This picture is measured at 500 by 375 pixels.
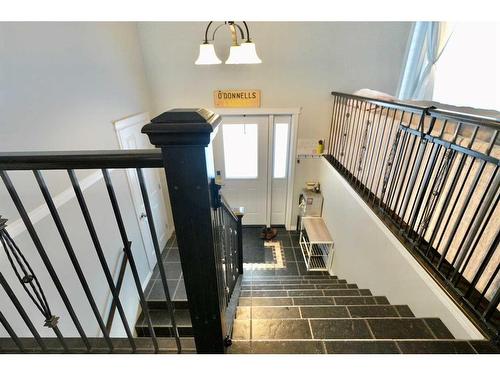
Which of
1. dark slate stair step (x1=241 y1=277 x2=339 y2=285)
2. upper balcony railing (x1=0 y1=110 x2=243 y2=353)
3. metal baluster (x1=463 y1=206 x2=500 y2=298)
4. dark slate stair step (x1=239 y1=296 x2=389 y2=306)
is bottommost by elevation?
dark slate stair step (x1=241 y1=277 x2=339 y2=285)

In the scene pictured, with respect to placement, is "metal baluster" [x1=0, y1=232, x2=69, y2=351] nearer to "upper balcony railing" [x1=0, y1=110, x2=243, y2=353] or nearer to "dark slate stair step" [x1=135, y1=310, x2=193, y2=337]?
"upper balcony railing" [x1=0, y1=110, x2=243, y2=353]

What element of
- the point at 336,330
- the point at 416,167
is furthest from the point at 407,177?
the point at 336,330

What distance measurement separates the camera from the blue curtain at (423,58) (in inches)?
110

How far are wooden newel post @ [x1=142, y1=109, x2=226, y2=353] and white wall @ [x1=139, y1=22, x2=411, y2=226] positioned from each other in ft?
9.98

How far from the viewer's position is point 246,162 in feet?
13.1

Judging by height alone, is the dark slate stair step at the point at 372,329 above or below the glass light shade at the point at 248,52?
below

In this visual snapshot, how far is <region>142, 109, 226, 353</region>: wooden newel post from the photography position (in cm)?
57

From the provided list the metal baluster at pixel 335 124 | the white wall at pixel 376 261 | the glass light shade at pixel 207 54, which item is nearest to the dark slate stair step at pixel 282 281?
the white wall at pixel 376 261

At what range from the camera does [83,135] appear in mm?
2094

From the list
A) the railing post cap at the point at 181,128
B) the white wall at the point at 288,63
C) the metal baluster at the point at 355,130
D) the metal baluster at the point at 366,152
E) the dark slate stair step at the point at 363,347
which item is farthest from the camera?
the white wall at the point at 288,63

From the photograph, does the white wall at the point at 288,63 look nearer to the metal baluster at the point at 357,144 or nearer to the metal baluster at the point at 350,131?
the metal baluster at the point at 350,131

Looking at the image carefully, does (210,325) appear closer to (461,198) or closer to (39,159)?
(39,159)

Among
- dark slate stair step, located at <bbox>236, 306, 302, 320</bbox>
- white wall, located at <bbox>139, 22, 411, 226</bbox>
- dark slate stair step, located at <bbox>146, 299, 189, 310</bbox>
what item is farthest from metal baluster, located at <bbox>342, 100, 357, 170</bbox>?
dark slate stair step, located at <bbox>146, 299, 189, 310</bbox>

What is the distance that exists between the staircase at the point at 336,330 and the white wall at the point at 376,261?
83 mm
